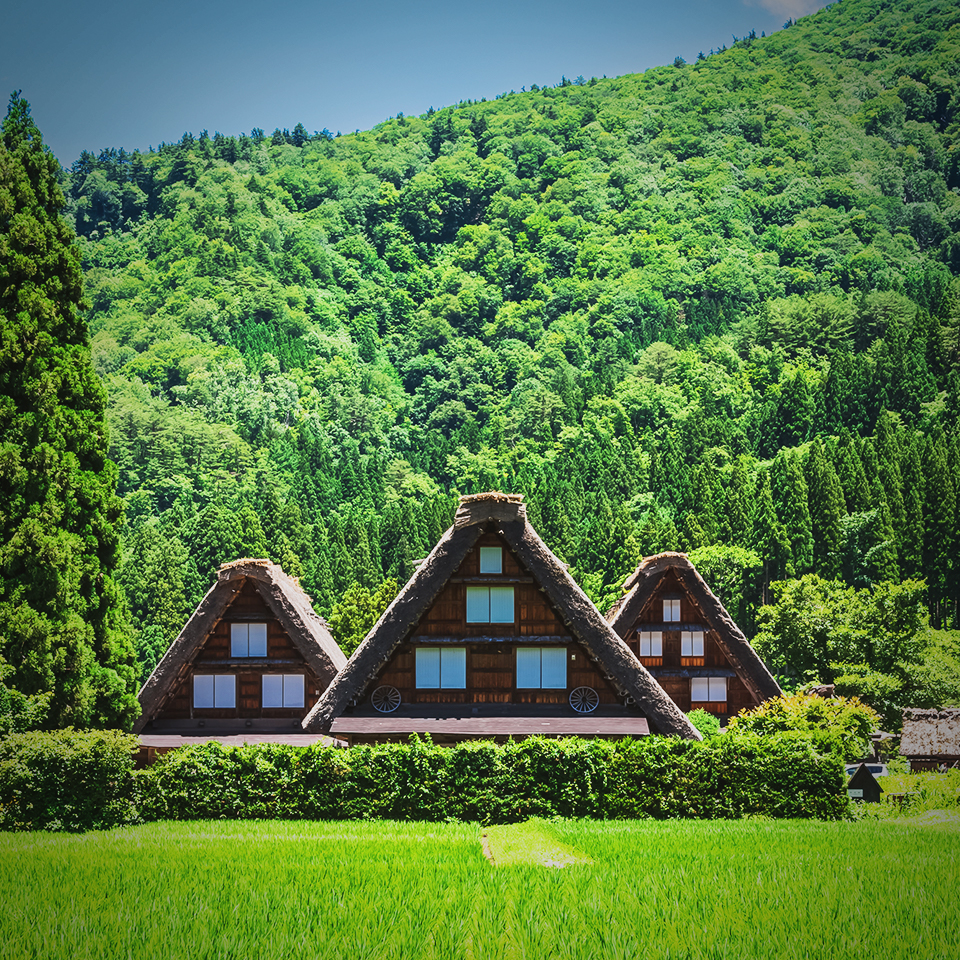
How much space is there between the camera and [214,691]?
33125mm

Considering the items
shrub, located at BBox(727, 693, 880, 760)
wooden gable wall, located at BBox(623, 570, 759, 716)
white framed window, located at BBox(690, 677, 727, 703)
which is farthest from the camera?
white framed window, located at BBox(690, 677, 727, 703)

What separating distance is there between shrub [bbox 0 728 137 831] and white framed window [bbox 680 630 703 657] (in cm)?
2392

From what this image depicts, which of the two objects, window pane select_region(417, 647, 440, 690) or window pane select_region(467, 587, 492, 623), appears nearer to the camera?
window pane select_region(417, 647, 440, 690)

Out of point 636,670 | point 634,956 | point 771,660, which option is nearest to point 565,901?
point 634,956

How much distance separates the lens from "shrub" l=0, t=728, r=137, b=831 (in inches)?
744

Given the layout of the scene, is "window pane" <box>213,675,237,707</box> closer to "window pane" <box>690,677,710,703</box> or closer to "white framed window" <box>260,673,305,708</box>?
"white framed window" <box>260,673,305,708</box>

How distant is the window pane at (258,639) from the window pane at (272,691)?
75cm

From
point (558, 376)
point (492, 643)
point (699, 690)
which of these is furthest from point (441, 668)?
point (558, 376)

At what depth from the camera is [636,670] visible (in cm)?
2594

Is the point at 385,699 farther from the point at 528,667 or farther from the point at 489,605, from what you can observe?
the point at 528,667

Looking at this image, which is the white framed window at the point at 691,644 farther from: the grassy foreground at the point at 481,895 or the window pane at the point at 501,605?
the grassy foreground at the point at 481,895

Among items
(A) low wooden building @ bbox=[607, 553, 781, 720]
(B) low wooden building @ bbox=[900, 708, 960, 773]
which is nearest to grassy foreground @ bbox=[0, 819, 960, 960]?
(A) low wooden building @ bbox=[607, 553, 781, 720]

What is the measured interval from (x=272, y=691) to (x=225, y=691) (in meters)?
1.39

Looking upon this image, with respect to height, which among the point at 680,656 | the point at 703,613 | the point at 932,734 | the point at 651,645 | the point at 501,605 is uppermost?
the point at 501,605
